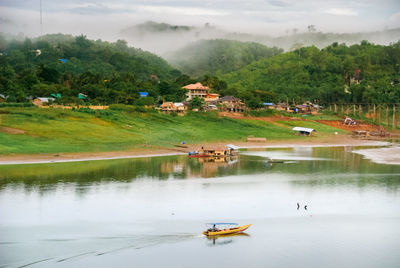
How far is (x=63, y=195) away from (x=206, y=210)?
15.8m

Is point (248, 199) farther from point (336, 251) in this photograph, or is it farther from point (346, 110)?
point (346, 110)

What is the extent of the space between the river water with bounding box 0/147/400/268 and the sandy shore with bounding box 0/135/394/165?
457 cm

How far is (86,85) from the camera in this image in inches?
5581

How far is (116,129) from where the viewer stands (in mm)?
103562

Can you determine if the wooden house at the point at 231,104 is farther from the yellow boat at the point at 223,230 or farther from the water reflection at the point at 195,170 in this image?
the yellow boat at the point at 223,230

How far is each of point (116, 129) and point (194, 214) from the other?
5822 cm

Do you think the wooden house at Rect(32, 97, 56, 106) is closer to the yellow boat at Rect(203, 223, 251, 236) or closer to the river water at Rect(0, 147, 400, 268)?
the river water at Rect(0, 147, 400, 268)

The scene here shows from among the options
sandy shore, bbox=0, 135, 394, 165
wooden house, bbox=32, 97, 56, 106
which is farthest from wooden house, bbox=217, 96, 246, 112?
wooden house, bbox=32, 97, 56, 106

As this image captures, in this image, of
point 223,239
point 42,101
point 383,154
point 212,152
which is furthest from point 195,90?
point 223,239

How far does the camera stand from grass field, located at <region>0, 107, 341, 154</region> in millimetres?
86625

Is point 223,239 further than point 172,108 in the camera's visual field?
No

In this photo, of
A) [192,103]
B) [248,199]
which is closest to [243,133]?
[192,103]

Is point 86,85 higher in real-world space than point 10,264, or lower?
higher

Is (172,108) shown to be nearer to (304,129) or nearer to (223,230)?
(304,129)
